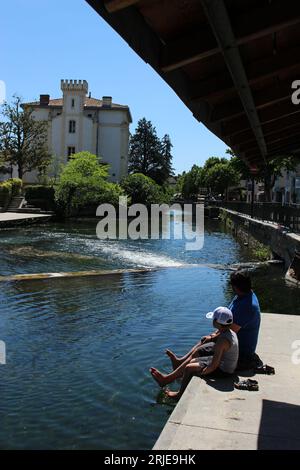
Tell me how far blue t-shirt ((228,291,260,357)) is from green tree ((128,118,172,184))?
279 feet

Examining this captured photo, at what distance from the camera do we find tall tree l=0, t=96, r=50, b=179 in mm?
56375

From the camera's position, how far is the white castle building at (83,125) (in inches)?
2768

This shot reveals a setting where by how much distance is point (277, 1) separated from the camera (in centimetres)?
521

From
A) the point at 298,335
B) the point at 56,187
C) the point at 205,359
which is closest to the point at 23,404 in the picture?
the point at 205,359

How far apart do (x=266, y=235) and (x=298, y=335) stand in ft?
51.1

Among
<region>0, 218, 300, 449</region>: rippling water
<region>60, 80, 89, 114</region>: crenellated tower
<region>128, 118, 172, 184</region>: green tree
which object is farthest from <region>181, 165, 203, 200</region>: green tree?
<region>0, 218, 300, 449</region>: rippling water

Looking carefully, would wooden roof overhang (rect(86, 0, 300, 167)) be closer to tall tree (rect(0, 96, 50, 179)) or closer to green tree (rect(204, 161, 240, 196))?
tall tree (rect(0, 96, 50, 179))

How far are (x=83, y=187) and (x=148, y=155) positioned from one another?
45.9m

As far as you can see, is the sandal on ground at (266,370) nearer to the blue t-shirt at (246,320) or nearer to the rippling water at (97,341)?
the blue t-shirt at (246,320)

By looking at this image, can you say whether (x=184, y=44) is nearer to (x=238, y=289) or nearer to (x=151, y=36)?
(x=151, y=36)

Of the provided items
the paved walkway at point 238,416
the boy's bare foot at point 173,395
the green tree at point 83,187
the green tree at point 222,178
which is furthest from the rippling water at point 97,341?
the green tree at point 222,178

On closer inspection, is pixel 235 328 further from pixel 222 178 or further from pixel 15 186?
pixel 222 178

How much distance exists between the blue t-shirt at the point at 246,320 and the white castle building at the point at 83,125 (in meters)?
64.8

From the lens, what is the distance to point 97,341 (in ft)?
28.8
